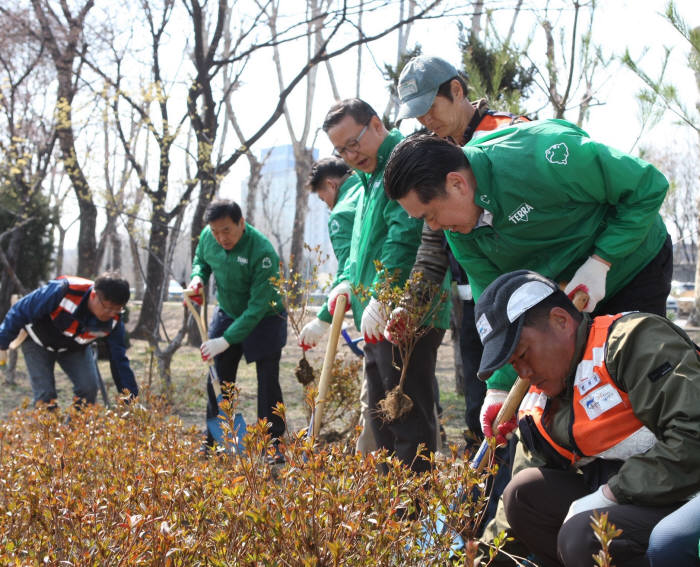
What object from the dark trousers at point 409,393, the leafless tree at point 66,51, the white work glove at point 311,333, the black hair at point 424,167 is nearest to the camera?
the black hair at point 424,167

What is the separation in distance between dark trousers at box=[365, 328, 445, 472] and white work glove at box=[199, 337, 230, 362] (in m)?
1.92

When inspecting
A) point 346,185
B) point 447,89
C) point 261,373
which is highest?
point 447,89

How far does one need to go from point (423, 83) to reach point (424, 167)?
2.52 ft

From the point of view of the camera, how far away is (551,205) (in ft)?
8.46

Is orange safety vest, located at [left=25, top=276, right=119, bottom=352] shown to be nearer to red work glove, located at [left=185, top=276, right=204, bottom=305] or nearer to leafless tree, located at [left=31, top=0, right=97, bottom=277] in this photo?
red work glove, located at [left=185, top=276, right=204, bottom=305]

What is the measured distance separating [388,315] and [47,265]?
14003 mm

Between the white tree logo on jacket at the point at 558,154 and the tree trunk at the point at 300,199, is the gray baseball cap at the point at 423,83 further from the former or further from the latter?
the tree trunk at the point at 300,199

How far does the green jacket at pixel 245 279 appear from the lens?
5266 millimetres

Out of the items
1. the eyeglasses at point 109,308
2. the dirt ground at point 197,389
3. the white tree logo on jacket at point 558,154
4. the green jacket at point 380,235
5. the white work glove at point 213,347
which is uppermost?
the white tree logo on jacket at point 558,154

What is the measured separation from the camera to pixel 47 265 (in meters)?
15.6

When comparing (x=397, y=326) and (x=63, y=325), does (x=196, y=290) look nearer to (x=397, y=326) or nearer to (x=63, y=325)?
(x=63, y=325)

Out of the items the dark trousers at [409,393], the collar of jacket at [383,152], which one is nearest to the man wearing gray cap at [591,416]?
the dark trousers at [409,393]

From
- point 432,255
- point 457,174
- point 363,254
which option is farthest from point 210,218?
point 457,174

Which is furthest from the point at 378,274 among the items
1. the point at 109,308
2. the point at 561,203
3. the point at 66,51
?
the point at 66,51
